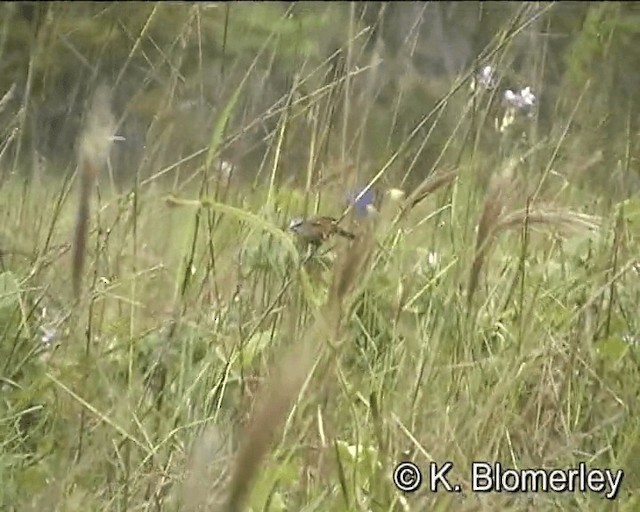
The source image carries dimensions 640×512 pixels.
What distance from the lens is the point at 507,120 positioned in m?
1.22

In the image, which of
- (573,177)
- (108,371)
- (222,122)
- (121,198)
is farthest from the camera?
(573,177)

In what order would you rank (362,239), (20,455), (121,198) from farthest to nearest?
(121,198), (20,455), (362,239)

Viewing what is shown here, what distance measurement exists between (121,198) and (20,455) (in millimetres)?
356

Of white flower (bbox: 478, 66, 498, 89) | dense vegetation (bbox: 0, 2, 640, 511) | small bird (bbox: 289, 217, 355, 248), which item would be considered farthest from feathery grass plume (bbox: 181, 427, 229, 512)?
white flower (bbox: 478, 66, 498, 89)

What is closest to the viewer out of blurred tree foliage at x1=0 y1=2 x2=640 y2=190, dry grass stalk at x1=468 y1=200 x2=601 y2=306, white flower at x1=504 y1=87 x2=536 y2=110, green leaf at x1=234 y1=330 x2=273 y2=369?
dry grass stalk at x1=468 y1=200 x2=601 y2=306

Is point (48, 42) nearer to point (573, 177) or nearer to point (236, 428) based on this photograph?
point (236, 428)

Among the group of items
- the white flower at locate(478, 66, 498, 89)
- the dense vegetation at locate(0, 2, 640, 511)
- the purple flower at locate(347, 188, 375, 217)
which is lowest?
the dense vegetation at locate(0, 2, 640, 511)

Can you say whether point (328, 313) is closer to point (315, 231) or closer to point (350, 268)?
point (350, 268)

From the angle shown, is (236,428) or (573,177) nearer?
(236,428)

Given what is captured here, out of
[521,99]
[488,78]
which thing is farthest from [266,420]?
[521,99]

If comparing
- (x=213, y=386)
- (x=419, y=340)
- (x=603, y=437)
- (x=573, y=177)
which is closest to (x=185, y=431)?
(x=213, y=386)

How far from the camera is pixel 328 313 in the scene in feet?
1.48

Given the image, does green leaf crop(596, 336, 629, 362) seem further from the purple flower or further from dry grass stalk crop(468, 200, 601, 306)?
the purple flower

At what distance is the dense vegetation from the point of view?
2.06 ft
